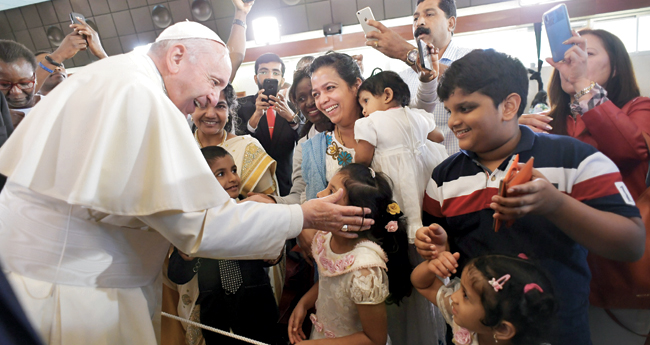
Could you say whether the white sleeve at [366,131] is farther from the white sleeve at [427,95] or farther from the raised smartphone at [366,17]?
the raised smartphone at [366,17]


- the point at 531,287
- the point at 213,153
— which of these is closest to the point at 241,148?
the point at 213,153

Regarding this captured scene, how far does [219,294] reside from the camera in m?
1.81

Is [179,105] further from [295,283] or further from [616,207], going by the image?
[616,207]

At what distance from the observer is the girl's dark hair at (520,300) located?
0.97 meters

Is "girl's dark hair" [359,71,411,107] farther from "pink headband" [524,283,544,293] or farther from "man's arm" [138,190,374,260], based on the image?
"pink headband" [524,283,544,293]

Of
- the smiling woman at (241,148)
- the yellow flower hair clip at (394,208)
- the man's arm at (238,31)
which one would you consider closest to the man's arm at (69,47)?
the man's arm at (238,31)

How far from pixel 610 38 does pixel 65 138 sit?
2070 millimetres

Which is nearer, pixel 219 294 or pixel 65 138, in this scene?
pixel 65 138

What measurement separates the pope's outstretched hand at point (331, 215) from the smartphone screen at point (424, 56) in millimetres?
779

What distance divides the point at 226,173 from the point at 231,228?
2.66 feet

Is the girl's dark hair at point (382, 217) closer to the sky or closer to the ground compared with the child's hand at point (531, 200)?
closer to the ground

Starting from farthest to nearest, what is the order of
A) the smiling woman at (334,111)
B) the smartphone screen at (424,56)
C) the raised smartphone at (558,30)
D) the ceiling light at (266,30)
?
the ceiling light at (266,30), the smiling woman at (334,111), the smartphone screen at (424,56), the raised smartphone at (558,30)

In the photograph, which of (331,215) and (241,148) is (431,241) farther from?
(241,148)

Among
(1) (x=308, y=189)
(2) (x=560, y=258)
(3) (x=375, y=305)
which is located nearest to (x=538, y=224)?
(2) (x=560, y=258)
